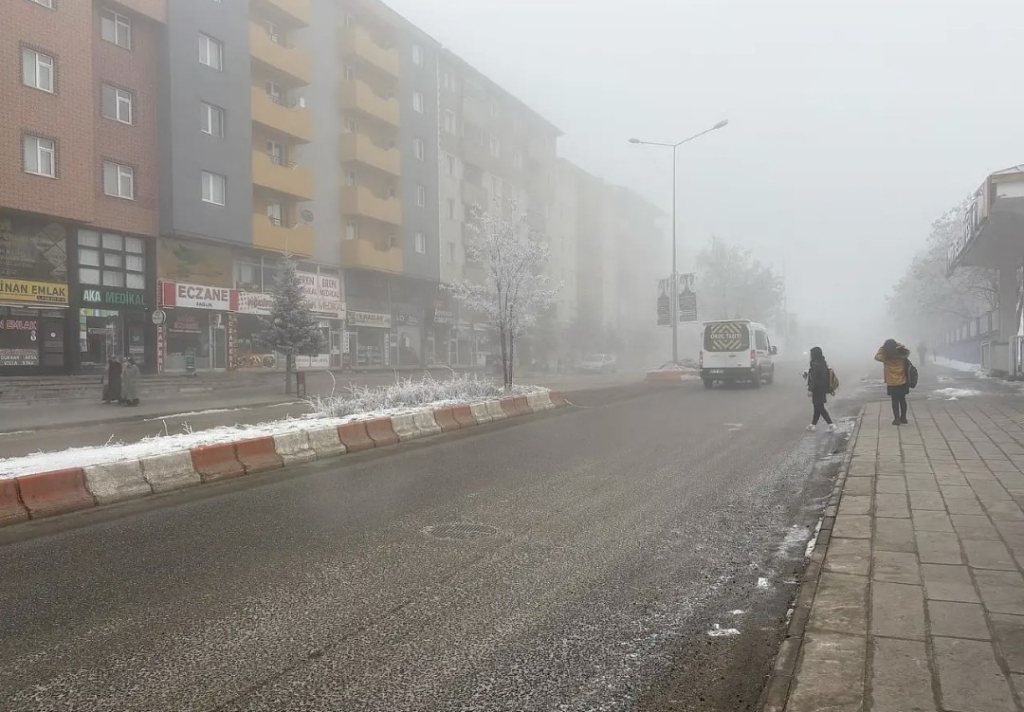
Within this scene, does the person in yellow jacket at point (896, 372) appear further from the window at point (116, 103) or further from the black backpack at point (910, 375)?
the window at point (116, 103)

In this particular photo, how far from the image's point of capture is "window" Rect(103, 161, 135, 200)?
26125 mm

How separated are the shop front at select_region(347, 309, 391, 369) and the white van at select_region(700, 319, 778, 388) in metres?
19.3

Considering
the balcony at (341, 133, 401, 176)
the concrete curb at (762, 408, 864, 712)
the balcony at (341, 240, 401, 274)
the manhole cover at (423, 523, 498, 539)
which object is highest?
the balcony at (341, 133, 401, 176)

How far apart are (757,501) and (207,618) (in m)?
5.19

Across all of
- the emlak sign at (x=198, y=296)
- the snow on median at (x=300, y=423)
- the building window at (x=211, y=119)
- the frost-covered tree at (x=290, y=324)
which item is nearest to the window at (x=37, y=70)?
the building window at (x=211, y=119)

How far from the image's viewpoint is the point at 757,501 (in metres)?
7.20

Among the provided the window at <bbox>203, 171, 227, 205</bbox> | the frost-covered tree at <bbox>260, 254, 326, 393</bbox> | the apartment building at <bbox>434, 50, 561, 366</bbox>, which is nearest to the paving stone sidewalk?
the frost-covered tree at <bbox>260, 254, 326, 393</bbox>

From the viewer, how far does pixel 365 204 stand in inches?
1505

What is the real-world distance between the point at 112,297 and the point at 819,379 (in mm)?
23798

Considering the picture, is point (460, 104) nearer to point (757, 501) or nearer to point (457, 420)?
point (457, 420)

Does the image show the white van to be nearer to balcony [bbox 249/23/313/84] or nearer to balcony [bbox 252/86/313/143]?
balcony [bbox 252/86/313/143]

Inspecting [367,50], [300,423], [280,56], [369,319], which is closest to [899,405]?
[300,423]

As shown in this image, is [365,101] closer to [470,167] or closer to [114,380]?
[470,167]

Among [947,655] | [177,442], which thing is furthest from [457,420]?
[947,655]
